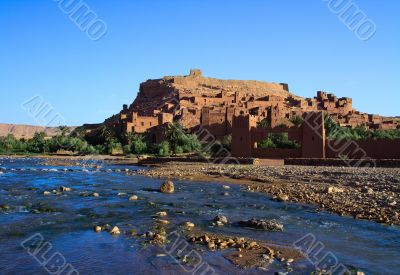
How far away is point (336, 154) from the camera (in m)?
28.4

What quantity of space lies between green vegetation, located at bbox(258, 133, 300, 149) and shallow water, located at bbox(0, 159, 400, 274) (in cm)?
1834

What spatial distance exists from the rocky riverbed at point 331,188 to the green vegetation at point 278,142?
918 centimetres

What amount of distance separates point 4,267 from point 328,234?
6236 millimetres

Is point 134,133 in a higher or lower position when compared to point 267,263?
higher

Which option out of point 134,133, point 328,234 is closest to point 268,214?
point 328,234

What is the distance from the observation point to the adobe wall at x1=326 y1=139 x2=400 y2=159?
2673 cm

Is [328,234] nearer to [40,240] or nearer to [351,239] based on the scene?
[351,239]

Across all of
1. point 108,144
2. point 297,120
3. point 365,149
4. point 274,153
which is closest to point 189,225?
point 365,149
